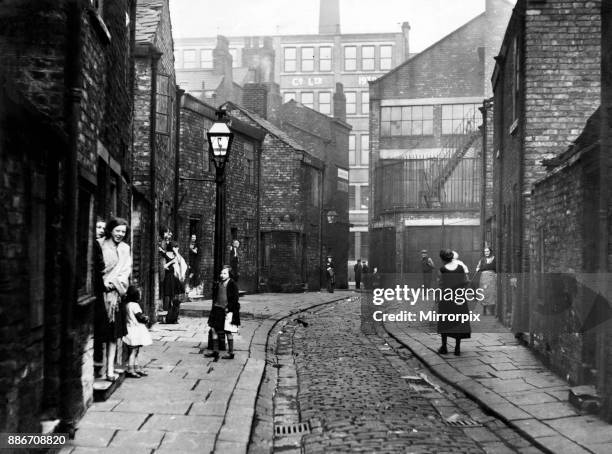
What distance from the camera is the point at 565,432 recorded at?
6469mm

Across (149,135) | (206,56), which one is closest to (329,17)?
(206,56)

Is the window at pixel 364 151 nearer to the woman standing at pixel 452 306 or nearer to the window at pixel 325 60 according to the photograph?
the window at pixel 325 60

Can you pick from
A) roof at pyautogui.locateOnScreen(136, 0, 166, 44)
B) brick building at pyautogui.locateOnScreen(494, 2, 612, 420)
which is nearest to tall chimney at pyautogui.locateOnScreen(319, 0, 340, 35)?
roof at pyautogui.locateOnScreen(136, 0, 166, 44)

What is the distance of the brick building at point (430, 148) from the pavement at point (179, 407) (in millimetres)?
19239

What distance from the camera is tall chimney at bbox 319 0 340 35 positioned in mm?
67500

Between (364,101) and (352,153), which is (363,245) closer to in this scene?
(352,153)

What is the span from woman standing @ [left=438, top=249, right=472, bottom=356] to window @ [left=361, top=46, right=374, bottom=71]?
54273 millimetres

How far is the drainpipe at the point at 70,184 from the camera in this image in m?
6.05

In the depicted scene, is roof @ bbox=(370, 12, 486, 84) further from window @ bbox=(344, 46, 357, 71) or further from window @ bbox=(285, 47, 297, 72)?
window @ bbox=(285, 47, 297, 72)

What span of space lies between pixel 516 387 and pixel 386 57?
5761 cm

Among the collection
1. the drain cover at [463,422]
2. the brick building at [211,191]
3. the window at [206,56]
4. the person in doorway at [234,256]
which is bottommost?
the drain cover at [463,422]

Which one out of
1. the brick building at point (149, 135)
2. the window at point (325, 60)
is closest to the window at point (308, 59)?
the window at point (325, 60)

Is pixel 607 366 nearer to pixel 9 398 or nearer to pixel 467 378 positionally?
pixel 467 378

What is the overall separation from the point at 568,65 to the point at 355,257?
4068cm
